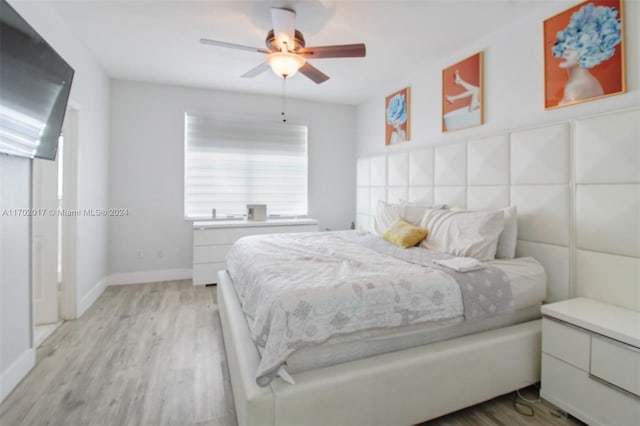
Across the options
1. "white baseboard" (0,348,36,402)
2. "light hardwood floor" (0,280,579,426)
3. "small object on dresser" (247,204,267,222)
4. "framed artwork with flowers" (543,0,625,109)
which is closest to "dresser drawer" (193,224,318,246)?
"small object on dresser" (247,204,267,222)

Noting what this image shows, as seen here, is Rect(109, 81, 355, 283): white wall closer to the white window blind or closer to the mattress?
the white window blind

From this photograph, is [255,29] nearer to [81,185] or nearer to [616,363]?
[81,185]

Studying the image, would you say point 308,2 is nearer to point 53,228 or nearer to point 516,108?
point 516,108

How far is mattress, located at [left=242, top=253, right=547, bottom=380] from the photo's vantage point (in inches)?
55.1

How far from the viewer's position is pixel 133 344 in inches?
94.3

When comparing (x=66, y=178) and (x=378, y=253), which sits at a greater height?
(x=66, y=178)

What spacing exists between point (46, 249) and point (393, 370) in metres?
Result: 3.14

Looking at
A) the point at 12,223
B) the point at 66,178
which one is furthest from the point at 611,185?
the point at 66,178

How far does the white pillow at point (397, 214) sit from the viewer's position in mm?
2891

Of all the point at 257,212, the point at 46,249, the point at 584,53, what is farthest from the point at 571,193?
the point at 46,249

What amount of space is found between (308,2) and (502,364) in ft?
8.72

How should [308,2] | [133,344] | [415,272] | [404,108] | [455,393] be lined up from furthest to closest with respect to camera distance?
[404,108] → [133,344] → [308,2] → [415,272] → [455,393]

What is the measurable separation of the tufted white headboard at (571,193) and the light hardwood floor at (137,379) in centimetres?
86

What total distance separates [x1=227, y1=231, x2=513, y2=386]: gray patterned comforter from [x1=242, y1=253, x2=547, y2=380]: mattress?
56mm
